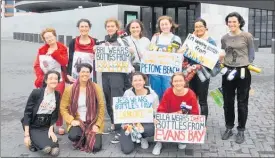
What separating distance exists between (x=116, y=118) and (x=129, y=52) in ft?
3.53

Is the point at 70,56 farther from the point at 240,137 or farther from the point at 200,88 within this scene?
the point at 240,137

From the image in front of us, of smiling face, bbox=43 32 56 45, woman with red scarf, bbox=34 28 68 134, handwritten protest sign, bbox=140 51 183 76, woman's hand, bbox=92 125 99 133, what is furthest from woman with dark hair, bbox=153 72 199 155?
smiling face, bbox=43 32 56 45

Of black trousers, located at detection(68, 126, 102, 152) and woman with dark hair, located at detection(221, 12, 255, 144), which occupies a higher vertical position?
woman with dark hair, located at detection(221, 12, 255, 144)

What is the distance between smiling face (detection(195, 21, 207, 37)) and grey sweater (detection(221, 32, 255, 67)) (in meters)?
0.36

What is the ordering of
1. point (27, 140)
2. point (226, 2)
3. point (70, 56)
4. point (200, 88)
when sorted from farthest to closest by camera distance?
point (226, 2)
point (70, 56)
point (200, 88)
point (27, 140)

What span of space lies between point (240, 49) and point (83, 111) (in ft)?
7.83

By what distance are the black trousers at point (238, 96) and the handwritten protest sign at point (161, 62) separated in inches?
28.6

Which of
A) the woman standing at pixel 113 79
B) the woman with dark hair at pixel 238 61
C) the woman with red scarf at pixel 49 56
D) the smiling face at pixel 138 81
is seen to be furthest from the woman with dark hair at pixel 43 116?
the woman with dark hair at pixel 238 61

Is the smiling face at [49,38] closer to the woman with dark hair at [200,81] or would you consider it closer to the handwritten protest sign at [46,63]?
the handwritten protest sign at [46,63]

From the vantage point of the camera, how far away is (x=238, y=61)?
17.5 ft

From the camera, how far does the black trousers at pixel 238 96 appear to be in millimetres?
5387

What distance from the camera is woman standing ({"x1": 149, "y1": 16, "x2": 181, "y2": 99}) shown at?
5.40 m

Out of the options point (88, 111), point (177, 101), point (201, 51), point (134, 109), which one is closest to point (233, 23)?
point (201, 51)

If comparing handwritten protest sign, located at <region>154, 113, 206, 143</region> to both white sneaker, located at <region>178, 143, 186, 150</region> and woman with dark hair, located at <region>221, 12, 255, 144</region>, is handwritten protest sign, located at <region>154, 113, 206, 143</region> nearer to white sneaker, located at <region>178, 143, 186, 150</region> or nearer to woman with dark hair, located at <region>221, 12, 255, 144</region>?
white sneaker, located at <region>178, 143, 186, 150</region>
